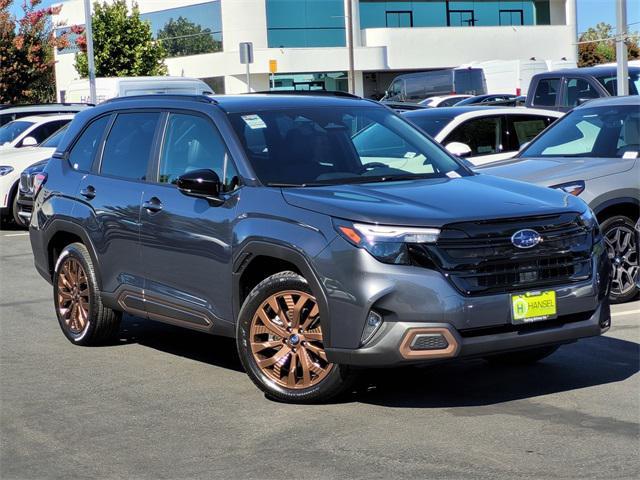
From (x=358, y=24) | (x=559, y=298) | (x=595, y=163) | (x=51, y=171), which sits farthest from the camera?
(x=358, y=24)

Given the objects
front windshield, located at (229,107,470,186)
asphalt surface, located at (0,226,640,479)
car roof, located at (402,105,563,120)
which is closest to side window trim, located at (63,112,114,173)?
asphalt surface, located at (0,226,640,479)

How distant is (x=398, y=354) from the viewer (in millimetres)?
Answer: 5820

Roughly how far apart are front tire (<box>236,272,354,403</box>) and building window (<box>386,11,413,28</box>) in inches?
2134

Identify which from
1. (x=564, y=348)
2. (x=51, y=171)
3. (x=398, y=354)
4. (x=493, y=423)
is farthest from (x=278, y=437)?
(x=51, y=171)

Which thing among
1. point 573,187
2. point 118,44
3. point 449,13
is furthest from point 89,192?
point 449,13

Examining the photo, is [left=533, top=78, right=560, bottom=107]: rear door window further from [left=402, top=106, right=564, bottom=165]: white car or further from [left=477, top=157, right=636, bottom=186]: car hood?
[left=477, top=157, right=636, bottom=186]: car hood

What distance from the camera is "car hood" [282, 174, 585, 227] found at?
5.98 meters

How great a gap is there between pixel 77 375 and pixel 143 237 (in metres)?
1.01

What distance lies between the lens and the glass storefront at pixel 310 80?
56000 mm

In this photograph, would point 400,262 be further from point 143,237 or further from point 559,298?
point 143,237

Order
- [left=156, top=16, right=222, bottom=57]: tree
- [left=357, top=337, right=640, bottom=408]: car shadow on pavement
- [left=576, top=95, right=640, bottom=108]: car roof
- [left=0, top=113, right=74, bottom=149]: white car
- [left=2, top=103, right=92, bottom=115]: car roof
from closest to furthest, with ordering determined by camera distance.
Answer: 1. [left=357, top=337, right=640, bottom=408]: car shadow on pavement
2. [left=576, top=95, right=640, bottom=108]: car roof
3. [left=0, top=113, right=74, bottom=149]: white car
4. [left=2, top=103, right=92, bottom=115]: car roof
5. [left=156, top=16, right=222, bottom=57]: tree

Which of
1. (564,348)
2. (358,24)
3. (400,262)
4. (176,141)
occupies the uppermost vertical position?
(358,24)

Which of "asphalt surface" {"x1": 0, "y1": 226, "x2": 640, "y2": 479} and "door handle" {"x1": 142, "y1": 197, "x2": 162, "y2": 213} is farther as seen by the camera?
"door handle" {"x1": 142, "y1": 197, "x2": 162, "y2": 213}

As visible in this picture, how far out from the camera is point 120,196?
25.4 feet
